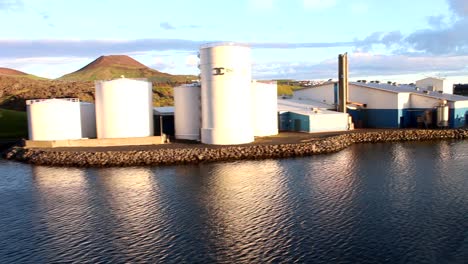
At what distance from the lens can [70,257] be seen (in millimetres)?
14188

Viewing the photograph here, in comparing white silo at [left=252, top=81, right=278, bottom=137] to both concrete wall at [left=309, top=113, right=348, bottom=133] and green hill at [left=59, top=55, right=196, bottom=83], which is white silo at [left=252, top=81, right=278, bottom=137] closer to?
concrete wall at [left=309, top=113, right=348, bottom=133]

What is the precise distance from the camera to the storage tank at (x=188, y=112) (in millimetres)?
37469

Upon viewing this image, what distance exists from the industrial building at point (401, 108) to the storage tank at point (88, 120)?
25263mm

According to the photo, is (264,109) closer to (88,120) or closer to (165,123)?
(165,123)

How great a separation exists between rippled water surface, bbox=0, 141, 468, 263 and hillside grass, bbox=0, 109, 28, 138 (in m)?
19.0

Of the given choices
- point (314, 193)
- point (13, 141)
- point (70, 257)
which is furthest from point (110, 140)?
point (70, 257)

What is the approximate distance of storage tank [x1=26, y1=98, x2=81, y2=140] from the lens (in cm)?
3622

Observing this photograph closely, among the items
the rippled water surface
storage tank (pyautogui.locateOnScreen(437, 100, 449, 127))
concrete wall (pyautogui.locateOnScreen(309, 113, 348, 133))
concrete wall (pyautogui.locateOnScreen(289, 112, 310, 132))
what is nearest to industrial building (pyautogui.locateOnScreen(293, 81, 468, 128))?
storage tank (pyautogui.locateOnScreen(437, 100, 449, 127))

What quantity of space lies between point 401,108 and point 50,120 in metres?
33.6

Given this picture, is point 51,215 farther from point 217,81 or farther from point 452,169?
point 452,169

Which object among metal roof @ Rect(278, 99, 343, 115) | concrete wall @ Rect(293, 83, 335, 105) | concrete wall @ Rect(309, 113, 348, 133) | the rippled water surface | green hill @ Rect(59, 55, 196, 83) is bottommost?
the rippled water surface

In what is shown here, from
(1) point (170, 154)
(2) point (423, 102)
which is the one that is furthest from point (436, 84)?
(1) point (170, 154)

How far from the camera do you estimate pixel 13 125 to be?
161ft

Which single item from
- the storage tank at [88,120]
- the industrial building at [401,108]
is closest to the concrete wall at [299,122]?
the industrial building at [401,108]
